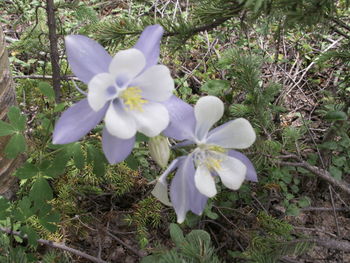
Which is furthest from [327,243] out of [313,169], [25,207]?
[25,207]

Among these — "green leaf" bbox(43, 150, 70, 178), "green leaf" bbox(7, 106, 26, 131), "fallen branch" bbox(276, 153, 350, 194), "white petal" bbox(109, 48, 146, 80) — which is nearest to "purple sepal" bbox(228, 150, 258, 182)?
"white petal" bbox(109, 48, 146, 80)

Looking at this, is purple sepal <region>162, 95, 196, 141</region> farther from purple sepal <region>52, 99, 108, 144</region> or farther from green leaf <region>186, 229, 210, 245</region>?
green leaf <region>186, 229, 210, 245</region>

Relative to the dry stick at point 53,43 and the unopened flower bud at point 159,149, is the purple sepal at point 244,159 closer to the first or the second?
the unopened flower bud at point 159,149

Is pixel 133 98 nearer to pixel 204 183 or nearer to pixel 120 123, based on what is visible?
pixel 120 123

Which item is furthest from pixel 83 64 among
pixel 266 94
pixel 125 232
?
pixel 125 232

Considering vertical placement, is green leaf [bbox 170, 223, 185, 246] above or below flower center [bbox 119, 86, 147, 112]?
below

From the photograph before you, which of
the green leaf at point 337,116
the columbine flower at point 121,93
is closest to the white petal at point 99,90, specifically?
the columbine flower at point 121,93

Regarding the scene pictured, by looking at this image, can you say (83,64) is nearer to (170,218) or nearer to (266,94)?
(266,94)
